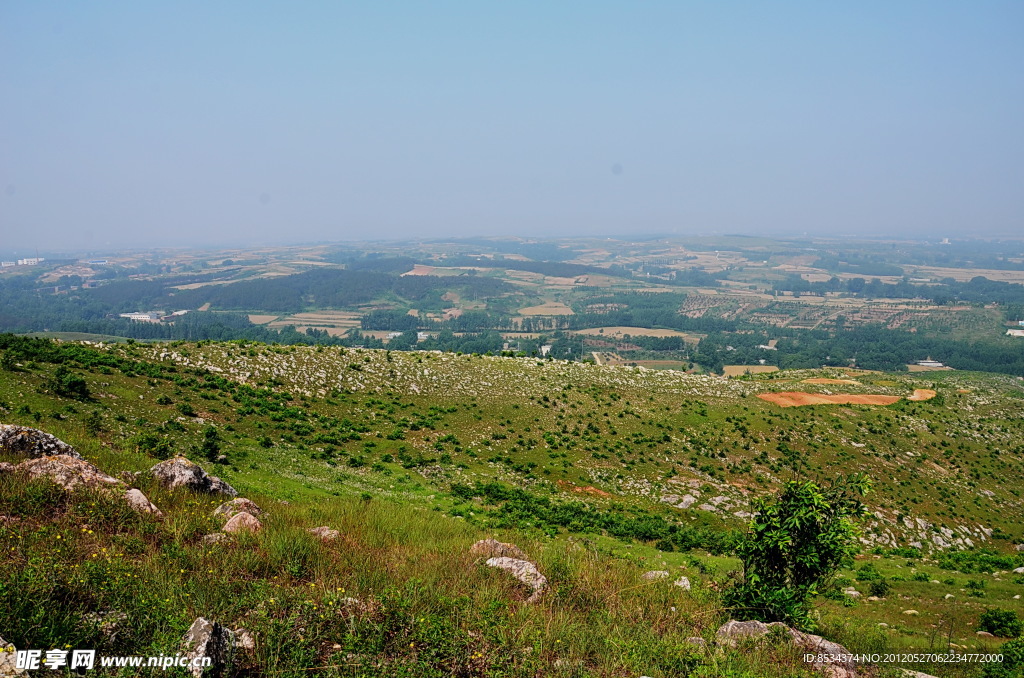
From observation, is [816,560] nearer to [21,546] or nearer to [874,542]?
[21,546]

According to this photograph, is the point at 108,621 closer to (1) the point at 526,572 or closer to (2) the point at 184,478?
(2) the point at 184,478

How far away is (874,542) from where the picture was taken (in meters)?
24.9

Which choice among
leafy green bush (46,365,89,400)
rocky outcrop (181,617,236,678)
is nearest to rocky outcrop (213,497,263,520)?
rocky outcrop (181,617,236,678)

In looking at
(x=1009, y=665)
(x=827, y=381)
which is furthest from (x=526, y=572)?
(x=827, y=381)

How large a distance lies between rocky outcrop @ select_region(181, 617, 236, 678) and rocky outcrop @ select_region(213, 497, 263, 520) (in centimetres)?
454

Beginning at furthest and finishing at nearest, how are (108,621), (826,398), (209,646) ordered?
(826,398) < (108,621) < (209,646)

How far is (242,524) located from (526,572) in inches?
222

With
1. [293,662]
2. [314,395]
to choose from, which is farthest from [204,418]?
[293,662]

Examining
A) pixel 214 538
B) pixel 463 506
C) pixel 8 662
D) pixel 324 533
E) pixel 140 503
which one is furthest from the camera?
pixel 463 506

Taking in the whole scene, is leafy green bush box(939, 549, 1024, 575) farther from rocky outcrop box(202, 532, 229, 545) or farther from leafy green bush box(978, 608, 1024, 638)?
rocky outcrop box(202, 532, 229, 545)

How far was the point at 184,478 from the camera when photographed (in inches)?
464

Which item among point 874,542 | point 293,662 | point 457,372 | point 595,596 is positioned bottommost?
point 874,542

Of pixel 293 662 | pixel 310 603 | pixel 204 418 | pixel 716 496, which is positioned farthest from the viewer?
pixel 716 496

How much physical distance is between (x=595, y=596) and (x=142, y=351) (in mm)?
32927
